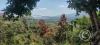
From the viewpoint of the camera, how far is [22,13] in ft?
20.7

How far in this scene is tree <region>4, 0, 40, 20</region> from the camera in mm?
6137

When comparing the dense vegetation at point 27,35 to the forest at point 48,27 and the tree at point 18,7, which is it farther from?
the tree at point 18,7

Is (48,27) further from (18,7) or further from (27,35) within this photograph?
(18,7)

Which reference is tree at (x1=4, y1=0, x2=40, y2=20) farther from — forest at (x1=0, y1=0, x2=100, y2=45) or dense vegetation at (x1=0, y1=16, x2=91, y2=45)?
dense vegetation at (x1=0, y1=16, x2=91, y2=45)

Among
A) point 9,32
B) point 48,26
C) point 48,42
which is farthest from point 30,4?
point 48,26

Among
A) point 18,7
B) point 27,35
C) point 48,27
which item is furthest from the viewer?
point 48,27

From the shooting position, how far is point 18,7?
6.20 metres

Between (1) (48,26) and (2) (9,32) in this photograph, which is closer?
(2) (9,32)

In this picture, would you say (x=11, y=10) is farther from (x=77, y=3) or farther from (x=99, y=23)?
(x=99, y=23)

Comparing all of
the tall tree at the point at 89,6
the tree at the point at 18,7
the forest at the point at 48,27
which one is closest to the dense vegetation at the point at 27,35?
the forest at the point at 48,27

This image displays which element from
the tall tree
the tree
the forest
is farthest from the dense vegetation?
the tall tree

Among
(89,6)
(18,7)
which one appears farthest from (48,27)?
(89,6)

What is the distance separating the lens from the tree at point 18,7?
6137mm

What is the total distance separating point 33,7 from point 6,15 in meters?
0.58
